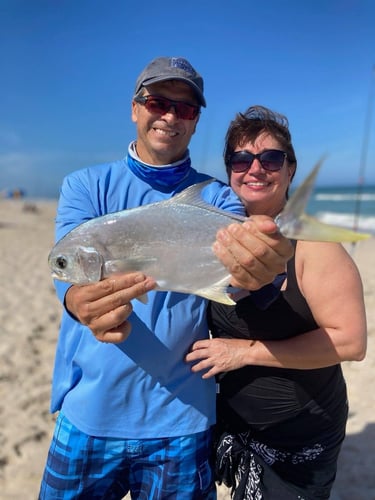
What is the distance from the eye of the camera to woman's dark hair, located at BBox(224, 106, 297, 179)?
8.14 feet

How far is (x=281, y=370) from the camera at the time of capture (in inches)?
86.4

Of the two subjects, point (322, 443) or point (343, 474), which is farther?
point (343, 474)

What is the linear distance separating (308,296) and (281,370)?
1.47 feet

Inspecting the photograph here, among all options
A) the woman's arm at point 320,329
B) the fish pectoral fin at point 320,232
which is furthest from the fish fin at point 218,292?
the fish pectoral fin at point 320,232

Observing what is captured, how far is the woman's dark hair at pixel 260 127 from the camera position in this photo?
2.48 meters

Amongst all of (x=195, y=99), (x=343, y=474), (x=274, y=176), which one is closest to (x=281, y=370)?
(x=274, y=176)

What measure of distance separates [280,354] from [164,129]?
1.24m

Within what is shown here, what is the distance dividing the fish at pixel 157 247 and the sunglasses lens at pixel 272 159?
2.69 feet

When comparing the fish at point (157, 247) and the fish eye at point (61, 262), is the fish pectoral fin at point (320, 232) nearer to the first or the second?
the fish at point (157, 247)

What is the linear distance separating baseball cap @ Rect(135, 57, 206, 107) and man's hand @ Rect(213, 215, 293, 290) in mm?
784

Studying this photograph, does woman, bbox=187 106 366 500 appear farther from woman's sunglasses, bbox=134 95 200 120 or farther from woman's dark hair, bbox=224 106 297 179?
woman's sunglasses, bbox=134 95 200 120

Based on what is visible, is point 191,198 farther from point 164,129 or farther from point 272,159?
point 272,159

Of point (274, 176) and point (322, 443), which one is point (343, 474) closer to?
point (322, 443)

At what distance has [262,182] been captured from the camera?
242 centimetres
